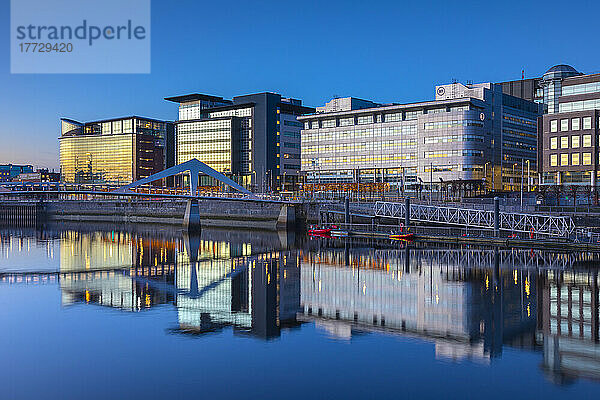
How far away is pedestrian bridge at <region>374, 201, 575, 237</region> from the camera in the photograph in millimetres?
65969

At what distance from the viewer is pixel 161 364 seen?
25.7 meters

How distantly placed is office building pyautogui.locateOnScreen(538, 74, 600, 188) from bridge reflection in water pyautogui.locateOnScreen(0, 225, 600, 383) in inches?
2081

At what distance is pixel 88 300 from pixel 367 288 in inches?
749

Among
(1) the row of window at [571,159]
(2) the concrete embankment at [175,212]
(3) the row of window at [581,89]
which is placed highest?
(3) the row of window at [581,89]

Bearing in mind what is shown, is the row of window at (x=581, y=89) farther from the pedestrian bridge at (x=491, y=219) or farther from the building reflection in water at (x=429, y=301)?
the building reflection in water at (x=429, y=301)

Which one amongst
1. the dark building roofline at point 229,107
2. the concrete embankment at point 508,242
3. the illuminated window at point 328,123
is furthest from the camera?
the dark building roofline at point 229,107

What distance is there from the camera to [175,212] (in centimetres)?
11975

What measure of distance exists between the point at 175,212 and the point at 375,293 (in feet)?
275

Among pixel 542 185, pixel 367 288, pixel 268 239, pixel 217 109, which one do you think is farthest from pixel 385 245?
pixel 217 109

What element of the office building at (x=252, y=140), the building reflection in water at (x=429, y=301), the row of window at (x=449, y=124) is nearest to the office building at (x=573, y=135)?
the row of window at (x=449, y=124)

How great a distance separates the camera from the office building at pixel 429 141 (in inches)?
5600

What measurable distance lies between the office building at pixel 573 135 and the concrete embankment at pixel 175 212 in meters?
47.3

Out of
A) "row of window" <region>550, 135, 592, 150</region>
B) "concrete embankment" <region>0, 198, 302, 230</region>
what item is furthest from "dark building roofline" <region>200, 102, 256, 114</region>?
"row of window" <region>550, 135, 592, 150</region>

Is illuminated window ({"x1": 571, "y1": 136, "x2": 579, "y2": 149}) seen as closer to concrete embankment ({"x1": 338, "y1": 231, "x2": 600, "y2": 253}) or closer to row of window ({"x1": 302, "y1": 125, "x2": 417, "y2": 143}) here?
concrete embankment ({"x1": 338, "y1": 231, "x2": 600, "y2": 253})
